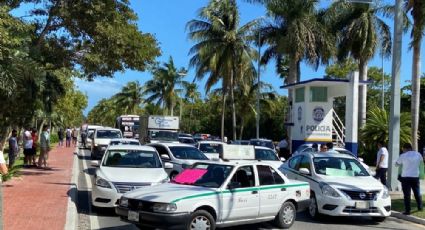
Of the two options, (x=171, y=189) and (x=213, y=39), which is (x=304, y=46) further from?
(x=171, y=189)

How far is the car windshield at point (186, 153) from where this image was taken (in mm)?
18281

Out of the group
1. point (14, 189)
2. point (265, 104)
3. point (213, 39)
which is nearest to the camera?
point (14, 189)

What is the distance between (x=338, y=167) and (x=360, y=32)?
83.6 feet

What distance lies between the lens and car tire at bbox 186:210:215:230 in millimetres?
9508

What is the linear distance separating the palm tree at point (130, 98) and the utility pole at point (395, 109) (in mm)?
81181

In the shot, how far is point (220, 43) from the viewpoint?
46.6 metres

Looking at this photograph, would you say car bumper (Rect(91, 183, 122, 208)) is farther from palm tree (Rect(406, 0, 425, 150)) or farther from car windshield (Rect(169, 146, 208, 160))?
palm tree (Rect(406, 0, 425, 150))

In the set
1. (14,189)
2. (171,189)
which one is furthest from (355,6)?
(171,189)

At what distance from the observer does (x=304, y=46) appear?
35.5 metres

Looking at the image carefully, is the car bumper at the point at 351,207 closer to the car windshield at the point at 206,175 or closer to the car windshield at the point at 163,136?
the car windshield at the point at 206,175

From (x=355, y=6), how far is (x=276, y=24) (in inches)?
212

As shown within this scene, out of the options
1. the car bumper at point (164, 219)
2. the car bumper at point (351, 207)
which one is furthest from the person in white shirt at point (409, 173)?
the car bumper at point (164, 219)

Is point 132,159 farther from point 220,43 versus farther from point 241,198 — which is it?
point 220,43

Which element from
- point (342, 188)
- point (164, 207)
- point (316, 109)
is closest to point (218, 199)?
point (164, 207)
